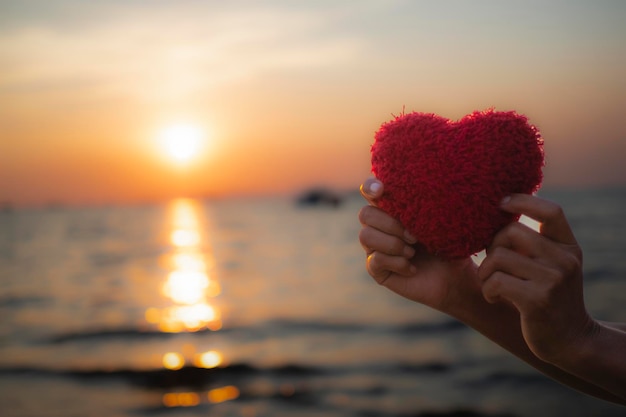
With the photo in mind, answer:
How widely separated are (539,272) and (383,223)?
0.40m

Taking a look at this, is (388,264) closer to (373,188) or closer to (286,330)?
(373,188)

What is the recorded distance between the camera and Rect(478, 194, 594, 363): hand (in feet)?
4.03

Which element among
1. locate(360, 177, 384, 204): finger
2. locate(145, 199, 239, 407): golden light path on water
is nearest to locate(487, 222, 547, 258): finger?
Answer: locate(360, 177, 384, 204): finger

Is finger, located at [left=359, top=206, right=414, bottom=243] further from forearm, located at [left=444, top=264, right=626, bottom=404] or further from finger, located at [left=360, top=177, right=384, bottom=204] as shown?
forearm, located at [left=444, top=264, right=626, bottom=404]

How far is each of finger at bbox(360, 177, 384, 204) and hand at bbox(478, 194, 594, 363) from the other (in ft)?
1.05

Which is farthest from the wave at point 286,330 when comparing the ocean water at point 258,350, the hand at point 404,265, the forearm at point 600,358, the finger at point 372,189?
the finger at point 372,189

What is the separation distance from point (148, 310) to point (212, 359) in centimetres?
545

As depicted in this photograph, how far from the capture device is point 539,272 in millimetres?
1229

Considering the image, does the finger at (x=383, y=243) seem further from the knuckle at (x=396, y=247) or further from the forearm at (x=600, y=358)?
the forearm at (x=600, y=358)

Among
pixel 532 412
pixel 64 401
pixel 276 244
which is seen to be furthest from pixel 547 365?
pixel 276 244

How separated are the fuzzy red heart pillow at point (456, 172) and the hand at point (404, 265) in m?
0.04

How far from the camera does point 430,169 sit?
1432 millimetres

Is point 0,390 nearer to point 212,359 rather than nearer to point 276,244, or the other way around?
point 212,359

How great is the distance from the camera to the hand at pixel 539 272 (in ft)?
4.03
